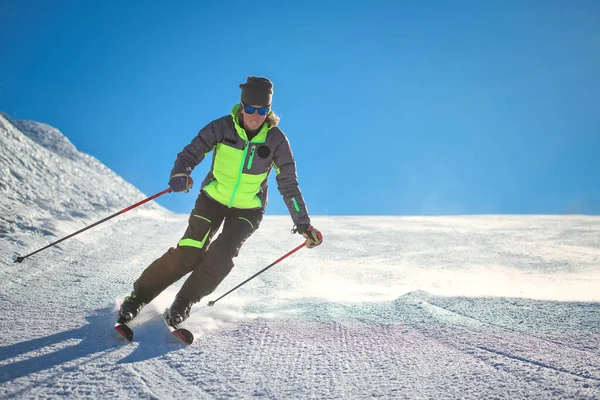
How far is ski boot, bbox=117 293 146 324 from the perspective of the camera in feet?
10.2

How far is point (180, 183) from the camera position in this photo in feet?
11.9

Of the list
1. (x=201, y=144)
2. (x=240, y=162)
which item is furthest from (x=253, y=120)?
(x=201, y=144)

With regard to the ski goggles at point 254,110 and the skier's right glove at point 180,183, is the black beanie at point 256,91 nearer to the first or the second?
the ski goggles at point 254,110

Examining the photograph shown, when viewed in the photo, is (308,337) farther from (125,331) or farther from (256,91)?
(256,91)

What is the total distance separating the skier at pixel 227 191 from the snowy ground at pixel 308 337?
40 cm

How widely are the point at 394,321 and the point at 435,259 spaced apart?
445 centimetres

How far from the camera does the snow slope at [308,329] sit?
2318 mm

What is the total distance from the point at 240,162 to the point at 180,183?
0.56 m

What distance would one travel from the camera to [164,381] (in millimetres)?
2330

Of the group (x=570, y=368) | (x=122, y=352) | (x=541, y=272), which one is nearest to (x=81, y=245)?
(x=122, y=352)

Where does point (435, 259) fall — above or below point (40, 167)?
below

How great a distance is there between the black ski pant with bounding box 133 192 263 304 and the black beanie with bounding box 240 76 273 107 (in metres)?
1.05

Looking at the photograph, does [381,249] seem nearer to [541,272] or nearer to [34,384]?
[541,272]

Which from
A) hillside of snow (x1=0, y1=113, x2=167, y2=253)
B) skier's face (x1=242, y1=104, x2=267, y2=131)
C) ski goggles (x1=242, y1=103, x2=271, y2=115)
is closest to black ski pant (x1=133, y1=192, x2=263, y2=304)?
skier's face (x1=242, y1=104, x2=267, y2=131)
